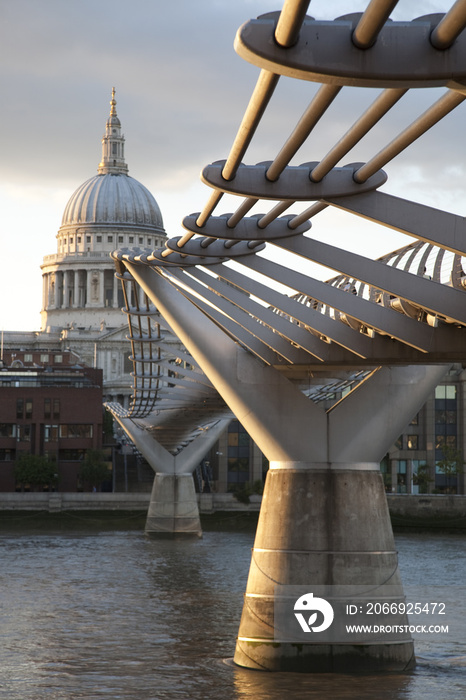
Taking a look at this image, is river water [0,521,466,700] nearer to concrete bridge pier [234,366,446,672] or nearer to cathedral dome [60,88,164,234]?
concrete bridge pier [234,366,446,672]

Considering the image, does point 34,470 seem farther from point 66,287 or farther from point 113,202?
point 113,202

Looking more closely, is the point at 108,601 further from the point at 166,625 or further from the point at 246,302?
the point at 246,302

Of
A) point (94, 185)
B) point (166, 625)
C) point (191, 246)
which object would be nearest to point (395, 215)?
point (191, 246)

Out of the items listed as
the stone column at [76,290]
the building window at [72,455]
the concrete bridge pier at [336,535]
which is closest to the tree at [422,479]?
the building window at [72,455]

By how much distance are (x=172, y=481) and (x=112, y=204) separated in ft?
340

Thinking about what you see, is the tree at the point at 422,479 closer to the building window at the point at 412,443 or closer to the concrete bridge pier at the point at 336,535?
the building window at the point at 412,443

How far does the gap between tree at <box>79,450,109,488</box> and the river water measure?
32.7 meters

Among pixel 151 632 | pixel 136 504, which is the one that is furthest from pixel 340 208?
pixel 136 504

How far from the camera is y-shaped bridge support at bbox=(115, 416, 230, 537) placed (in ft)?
209

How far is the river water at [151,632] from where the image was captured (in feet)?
60.7

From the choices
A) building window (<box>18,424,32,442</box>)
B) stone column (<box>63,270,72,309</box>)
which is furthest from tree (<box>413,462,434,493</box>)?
stone column (<box>63,270,72,309</box>)

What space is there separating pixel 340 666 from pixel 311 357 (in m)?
5.76

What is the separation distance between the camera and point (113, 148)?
581ft

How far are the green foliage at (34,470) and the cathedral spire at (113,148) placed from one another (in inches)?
3822
